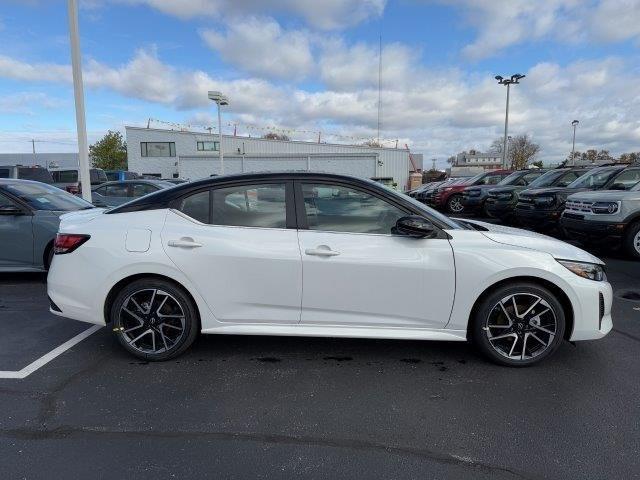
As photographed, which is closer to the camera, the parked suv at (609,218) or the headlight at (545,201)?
the parked suv at (609,218)

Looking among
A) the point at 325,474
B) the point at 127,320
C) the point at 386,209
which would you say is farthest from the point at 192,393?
the point at 386,209

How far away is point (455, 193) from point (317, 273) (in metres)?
14.4

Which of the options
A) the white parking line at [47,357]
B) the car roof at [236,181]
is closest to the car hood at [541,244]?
the car roof at [236,181]

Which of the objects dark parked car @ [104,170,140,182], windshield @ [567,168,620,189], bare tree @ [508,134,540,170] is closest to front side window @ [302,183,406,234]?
windshield @ [567,168,620,189]

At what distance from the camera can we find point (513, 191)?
12781 mm

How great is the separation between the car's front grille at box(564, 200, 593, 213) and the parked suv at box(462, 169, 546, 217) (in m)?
6.11

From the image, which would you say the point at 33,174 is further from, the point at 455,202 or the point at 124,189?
the point at 455,202

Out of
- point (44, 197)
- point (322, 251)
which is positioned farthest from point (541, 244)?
point (44, 197)

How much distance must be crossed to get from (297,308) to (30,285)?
4798 millimetres

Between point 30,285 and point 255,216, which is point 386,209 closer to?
Answer: point 255,216

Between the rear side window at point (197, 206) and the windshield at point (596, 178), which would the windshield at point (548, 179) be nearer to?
the windshield at point (596, 178)

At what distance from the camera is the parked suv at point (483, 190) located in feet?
49.3

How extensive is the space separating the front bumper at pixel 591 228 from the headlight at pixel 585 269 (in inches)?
194

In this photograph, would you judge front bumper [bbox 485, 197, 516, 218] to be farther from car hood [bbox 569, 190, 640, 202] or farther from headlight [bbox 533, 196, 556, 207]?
car hood [bbox 569, 190, 640, 202]
